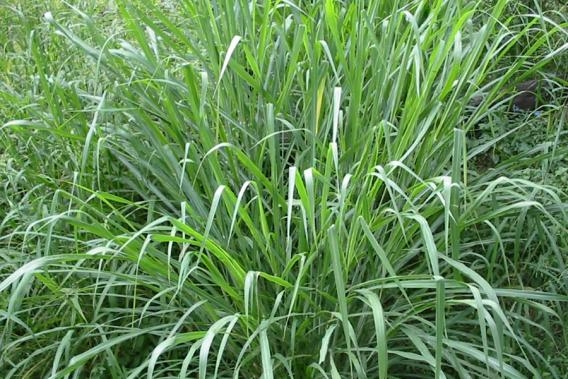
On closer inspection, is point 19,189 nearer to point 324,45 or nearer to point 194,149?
point 194,149

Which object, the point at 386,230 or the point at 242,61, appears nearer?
the point at 386,230

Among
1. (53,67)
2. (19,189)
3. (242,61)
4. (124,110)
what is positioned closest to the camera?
(124,110)

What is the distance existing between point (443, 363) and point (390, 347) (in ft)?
0.44

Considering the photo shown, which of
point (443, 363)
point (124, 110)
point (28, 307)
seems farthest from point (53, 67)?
point (443, 363)

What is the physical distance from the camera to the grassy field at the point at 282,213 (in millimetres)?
2027

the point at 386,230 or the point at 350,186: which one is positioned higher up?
the point at 350,186

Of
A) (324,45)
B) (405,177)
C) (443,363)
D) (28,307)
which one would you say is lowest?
(443,363)

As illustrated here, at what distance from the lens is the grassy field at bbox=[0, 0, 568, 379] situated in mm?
2027

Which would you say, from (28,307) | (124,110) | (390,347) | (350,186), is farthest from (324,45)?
(28,307)

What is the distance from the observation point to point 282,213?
2.34 metres

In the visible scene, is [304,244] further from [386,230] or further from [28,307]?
[28,307]

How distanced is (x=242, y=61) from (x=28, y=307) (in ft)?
3.08

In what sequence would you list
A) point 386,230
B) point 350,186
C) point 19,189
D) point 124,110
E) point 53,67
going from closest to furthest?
point 350,186 < point 386,230 < point 124,110 < point 19,189 < point 53,67

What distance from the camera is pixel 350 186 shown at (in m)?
2.07
